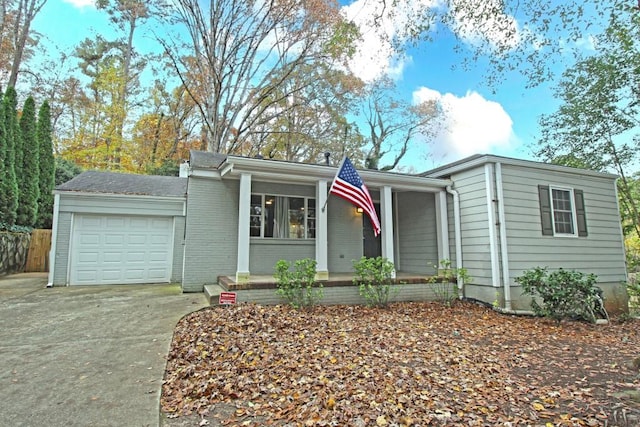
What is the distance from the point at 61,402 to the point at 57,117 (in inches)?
779

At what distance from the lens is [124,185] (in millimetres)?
9383

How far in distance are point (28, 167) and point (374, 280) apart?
13.5m

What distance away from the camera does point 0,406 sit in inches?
101

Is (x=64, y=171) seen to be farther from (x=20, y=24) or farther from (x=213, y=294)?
(x=213, y=294)

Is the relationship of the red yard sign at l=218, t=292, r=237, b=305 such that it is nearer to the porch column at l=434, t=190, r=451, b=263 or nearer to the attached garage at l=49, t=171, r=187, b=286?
the attached garage at l=49, t=171, r=187, b=286

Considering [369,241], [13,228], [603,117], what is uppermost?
[603,117]

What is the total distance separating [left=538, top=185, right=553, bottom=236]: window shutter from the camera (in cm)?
756

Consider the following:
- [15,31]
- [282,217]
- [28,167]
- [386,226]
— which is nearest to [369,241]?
[386,226]

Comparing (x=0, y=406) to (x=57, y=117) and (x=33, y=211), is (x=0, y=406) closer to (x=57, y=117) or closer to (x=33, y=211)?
(x=33, y=211)

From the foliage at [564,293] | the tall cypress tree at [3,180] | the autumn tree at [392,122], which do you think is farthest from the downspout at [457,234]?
the tall cypress tree at [3,180]

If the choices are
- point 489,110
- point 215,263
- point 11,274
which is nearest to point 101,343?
point 215,263

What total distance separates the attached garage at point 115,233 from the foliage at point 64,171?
6616 mm

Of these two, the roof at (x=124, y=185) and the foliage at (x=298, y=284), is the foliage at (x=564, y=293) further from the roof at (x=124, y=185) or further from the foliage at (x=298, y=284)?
the roof at (x=124, y=185)

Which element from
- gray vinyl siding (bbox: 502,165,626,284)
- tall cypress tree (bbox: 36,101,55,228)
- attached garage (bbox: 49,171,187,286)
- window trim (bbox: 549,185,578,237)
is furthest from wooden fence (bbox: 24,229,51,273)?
window trim (bbox: 549,185,578,237)
